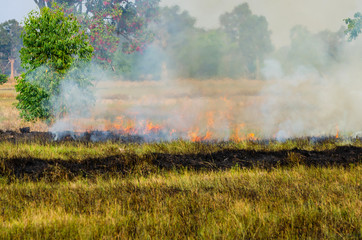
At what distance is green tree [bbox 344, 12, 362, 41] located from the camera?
25062 millimetres

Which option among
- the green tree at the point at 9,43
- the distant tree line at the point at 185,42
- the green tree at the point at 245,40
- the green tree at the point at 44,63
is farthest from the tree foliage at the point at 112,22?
the green tree at the point at 9,43

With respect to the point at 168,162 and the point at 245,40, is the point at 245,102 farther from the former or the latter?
the point at 168,162

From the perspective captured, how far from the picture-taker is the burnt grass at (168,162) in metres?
10.1

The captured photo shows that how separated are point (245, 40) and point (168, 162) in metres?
23.5

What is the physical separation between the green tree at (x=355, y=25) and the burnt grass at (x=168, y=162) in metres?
14.6

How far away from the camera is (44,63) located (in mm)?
17969

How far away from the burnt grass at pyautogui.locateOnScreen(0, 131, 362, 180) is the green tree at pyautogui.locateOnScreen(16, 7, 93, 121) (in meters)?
7.30

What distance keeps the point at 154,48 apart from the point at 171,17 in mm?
3083

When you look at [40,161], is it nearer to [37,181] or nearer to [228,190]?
[37,181]

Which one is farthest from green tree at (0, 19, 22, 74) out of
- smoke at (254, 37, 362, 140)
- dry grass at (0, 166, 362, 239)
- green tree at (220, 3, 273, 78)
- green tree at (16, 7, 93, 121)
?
dry grass at (0, 166, 362, 239)

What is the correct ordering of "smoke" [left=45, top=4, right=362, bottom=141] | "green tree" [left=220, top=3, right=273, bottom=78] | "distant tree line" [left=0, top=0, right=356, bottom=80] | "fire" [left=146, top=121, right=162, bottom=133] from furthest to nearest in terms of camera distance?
"green tree" [left=220, top=3, right=273, bottom=78], "distant tree line" [left=0, top=0, right=356, bottom=80], "smoke" [left=45, top=4, right=362, bottom=141], "fire" [left=146, top=121, right=162, bottom=133]

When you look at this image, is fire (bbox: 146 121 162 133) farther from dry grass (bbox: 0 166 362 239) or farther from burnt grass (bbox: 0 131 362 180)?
dry grass (bbox: 0 166 362 239)

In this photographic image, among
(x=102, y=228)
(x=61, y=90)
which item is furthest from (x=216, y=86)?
(x=102, y=228)

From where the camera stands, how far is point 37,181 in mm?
9367
